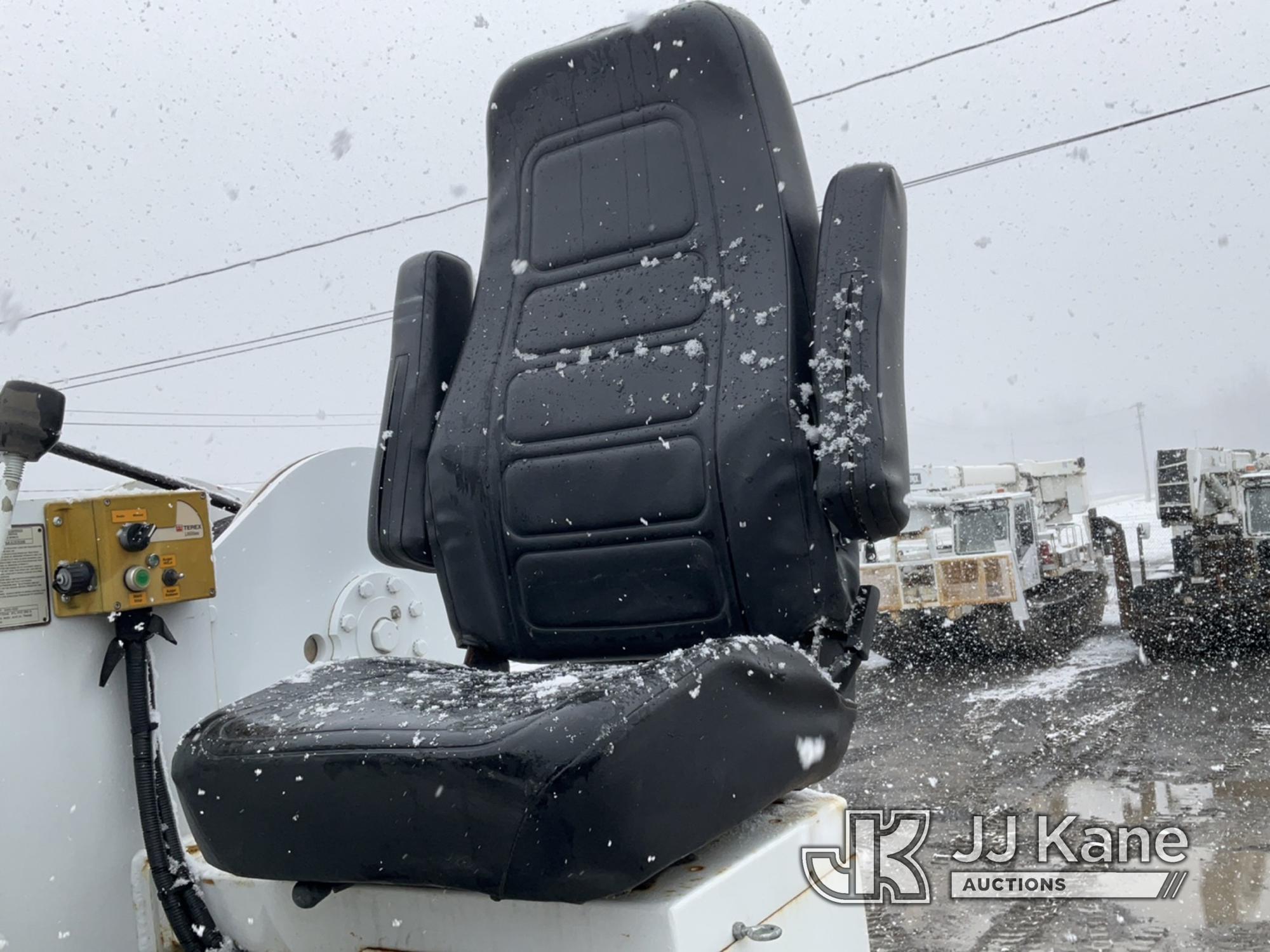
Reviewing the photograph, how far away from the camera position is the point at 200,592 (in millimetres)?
1582

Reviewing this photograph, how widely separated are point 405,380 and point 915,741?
4.47m

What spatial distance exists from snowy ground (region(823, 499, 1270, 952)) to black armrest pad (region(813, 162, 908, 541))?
6.97 feet

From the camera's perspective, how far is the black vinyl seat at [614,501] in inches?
35.5

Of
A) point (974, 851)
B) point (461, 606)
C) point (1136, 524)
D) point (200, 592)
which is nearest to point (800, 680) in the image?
point (461, 606)

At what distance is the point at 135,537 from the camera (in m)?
1.50

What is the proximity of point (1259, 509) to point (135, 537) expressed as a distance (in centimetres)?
749

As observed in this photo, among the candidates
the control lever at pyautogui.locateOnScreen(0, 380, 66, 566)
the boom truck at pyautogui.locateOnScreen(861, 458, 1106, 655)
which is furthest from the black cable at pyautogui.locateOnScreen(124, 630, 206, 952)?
the boom truck at pyautogui.locateOnScreen(861, 458, 1106, 655)

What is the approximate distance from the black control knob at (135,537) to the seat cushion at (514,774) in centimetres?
49

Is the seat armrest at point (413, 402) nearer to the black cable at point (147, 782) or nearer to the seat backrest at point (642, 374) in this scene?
the seat backrest at point (642, 374)

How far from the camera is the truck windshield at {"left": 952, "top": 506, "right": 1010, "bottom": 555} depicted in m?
7.63

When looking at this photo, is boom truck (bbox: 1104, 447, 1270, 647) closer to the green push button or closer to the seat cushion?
the seat cushion

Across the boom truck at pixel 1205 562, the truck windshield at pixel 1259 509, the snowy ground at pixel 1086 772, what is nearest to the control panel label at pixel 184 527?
the snowy ground at pixel 1086 772

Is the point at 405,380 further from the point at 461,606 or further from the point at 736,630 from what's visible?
the point at 736,630

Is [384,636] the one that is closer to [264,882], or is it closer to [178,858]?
[178,858]
